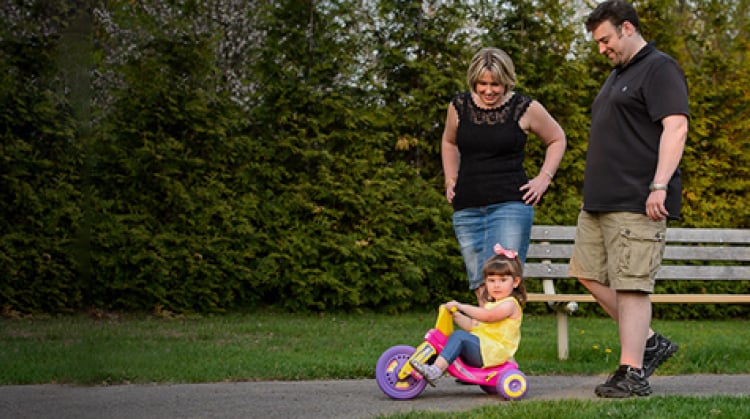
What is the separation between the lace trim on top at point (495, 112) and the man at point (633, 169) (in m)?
0.39

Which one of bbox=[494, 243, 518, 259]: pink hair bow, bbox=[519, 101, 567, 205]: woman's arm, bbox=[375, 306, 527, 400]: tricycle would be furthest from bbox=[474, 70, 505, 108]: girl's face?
bbox=[375, 306, 527, 400]: tricycle

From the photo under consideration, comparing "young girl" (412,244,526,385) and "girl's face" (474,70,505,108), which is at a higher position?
"girl's face" (474,70,505,108)

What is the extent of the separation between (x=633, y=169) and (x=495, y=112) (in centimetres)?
68

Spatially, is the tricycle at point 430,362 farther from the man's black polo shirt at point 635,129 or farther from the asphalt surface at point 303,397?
the man's black polo shirt at point 635,129

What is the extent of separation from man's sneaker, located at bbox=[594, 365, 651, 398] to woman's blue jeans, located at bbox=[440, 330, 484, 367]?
1.92 feet

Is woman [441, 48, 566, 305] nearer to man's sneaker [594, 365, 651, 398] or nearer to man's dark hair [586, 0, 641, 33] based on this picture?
man's dark hair [586, 0, 641, 33]

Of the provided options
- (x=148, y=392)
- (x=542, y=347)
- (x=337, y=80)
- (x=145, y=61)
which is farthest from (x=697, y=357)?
(x=337, y=80)

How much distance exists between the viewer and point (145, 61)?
4.96 meters

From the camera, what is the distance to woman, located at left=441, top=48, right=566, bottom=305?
3.96 m

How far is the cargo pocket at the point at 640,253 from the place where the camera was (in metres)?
3.77

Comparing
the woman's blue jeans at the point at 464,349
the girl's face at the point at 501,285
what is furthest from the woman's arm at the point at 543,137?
the woman's blue jeans at the point at 464,349

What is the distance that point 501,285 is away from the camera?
3.80 metres

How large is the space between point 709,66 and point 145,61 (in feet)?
22.6

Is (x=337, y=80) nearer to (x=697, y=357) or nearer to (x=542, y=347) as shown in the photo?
(x=542, y=347)
